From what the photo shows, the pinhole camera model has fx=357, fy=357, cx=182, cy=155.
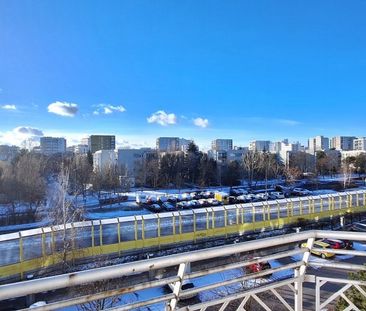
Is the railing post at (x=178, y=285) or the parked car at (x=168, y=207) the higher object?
the railing post at (x=178, y=285)

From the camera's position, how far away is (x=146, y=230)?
70.4 feet

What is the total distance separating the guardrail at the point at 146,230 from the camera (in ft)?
52.5

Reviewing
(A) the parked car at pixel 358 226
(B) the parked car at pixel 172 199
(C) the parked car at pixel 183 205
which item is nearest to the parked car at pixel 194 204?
(C) the parked car at pixel 183 205

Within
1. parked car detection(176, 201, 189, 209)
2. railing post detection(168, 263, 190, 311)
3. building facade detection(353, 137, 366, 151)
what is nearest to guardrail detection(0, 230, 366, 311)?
railing post detection(168, 263, 190, 311)

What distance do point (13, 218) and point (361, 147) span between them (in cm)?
11548

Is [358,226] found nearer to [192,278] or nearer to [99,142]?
[192,278]

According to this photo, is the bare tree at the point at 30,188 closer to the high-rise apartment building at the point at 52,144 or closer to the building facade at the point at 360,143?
the high-rise apartment building at the point at 52,144

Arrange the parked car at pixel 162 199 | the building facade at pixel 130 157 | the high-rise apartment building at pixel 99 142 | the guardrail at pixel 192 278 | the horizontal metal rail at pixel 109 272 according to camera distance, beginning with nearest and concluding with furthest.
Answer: the horizontal metal rail at pixel 109 272 → the guardrail at pixel 192 278 → the parked car at pixel 162 199 → the building facade at pixel 130 157 → the high-rise apartment building at pixel 99 142

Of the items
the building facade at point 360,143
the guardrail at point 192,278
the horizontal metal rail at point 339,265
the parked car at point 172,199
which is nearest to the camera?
the guardrail at point 192,278

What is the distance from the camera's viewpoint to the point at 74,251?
1670 centimetres

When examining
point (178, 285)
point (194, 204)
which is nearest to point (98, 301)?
point (178, 285)

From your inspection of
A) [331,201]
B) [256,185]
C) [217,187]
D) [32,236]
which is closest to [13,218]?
[32,236]

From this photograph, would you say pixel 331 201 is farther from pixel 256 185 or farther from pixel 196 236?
pixel 256 185

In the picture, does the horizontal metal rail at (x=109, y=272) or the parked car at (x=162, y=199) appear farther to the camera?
the parked car at (x=162, y=199)
